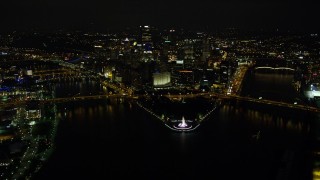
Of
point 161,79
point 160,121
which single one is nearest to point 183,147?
point 160,121

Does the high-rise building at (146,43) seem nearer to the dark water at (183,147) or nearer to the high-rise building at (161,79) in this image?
the high-rise building at (161,79)

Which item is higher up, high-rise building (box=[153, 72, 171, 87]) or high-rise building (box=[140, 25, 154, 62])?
high-rise building (box=[140, 25, 154, 62])

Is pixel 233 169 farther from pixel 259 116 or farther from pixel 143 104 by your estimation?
pixel 143 104

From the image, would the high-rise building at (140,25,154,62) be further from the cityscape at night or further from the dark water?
the dark water

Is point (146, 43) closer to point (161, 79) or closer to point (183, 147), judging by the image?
point (161, 79)

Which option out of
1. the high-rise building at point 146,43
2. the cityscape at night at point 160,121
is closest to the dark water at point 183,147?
the cityscape at night at point 160,121

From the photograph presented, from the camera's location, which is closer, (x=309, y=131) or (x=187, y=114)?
(x=309, y=131)

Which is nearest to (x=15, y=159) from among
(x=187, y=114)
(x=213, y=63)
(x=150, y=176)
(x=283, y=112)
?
(x=150, y=176)

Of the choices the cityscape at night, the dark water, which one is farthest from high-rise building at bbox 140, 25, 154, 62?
the dark water
